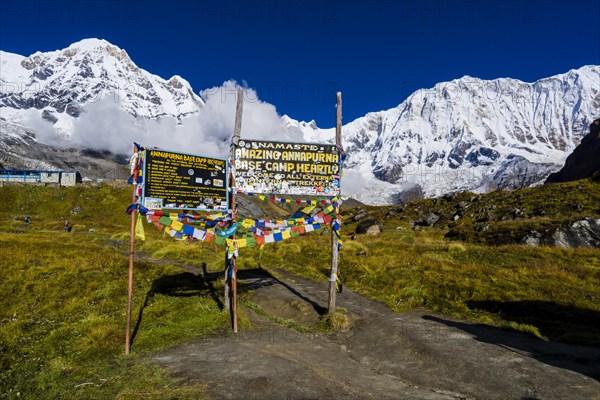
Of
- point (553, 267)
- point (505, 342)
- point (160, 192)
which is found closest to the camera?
point (505, 342)

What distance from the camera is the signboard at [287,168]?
477 inches

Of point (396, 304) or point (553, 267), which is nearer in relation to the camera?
point (396, 304)

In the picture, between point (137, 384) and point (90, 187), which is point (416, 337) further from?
point (90, 187)

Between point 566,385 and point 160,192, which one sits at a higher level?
point 160,192

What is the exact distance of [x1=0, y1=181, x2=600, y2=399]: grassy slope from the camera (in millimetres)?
7758

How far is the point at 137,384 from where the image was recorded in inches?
273

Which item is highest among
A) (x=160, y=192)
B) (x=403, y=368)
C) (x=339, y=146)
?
(x=339, y=146)

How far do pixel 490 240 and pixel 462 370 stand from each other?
2514 centimetres

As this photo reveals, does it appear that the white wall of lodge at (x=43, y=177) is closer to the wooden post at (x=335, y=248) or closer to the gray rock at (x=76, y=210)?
the gray rock at (x=76, y=210)

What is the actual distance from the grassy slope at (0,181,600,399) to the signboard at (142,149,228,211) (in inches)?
143

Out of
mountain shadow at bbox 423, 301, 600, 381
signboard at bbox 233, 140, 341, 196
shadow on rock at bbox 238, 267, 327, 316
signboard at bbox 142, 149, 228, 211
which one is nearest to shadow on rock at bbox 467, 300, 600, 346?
mountain shadow at bbox 423, 301, 600, 381

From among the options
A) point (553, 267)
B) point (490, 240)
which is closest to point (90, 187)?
point (490, 240)

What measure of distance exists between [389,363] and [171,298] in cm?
827

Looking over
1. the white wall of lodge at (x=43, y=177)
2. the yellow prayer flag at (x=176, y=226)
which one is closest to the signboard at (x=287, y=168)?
the yellow prayer flag at (x=176, y=226)
